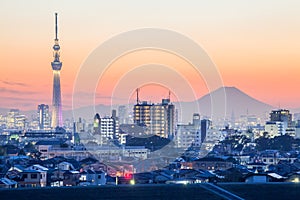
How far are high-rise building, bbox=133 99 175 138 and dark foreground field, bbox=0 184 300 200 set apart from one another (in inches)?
2156

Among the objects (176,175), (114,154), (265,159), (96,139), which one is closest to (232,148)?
(114,154)

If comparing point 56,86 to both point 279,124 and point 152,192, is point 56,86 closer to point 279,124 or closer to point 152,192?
point 279,124

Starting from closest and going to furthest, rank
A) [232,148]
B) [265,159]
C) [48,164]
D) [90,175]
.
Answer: [90,175] → [48,164] → [265,159] → [232,148]

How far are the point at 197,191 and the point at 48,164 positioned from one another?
17.5 meters

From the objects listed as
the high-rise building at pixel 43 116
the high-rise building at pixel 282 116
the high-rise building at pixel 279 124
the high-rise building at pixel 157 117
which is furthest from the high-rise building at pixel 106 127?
the high-rise building at pixel 43 116

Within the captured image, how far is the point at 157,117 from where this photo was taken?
68.8 m

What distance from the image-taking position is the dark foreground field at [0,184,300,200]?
35.7 feet

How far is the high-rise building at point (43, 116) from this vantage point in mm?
108150

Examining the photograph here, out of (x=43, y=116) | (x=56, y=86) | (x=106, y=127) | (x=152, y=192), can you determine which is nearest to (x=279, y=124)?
(x=106, y=127)

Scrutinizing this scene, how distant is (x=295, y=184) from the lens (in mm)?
12023

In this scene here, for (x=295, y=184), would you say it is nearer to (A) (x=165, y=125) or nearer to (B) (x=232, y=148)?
(B) (x=232, y=148)

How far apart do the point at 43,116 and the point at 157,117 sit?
143 ft

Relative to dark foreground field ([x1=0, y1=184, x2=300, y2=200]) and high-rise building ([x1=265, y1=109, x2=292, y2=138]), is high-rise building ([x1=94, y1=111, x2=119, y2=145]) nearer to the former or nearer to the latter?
high-rise building ([x1=265, y1=109, x2=292, y2=138])

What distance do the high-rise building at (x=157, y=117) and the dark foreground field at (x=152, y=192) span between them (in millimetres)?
54766
